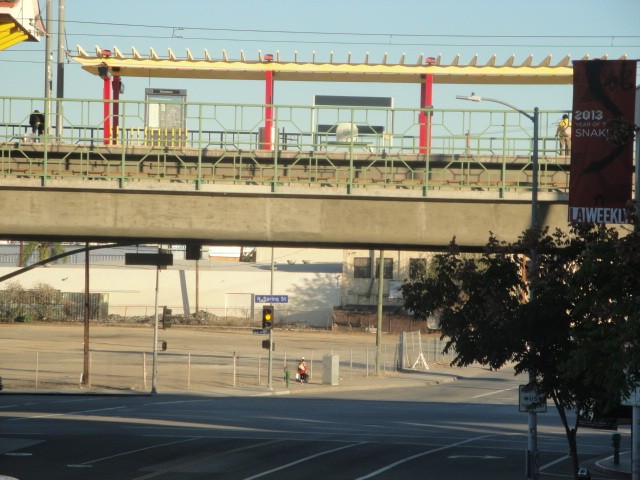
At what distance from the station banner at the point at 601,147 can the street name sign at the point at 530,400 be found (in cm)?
341

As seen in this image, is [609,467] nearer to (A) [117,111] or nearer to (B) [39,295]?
(A) [117,111]

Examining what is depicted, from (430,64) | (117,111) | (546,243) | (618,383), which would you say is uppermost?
(430,64)

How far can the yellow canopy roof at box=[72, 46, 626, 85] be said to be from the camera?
A: 28.0 m

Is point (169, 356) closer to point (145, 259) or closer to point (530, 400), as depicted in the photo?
point (145, 259)

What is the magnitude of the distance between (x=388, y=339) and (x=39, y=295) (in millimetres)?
32382

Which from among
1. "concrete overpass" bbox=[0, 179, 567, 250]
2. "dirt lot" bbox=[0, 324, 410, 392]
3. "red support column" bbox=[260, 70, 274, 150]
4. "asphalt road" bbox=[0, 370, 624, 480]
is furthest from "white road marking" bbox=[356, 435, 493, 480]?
"dirt lot" bbox=[0, 324, 410, 392]

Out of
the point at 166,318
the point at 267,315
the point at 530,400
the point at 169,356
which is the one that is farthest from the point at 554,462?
the point at 166,318

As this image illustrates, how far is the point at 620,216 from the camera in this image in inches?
686

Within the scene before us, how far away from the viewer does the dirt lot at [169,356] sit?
50.6 meters

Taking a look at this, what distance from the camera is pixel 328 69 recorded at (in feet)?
93.0

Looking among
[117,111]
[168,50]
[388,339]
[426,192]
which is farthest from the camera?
[388,339]

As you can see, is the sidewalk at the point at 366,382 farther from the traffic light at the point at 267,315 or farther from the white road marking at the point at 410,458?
the white road marking at the point at 410,458

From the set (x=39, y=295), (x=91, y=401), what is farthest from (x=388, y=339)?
(x=91, y=401)

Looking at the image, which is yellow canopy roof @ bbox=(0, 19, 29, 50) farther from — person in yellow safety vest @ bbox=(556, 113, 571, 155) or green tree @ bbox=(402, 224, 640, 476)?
person in yellow safety vest @ bbox=(556, 113, 571, 155)
